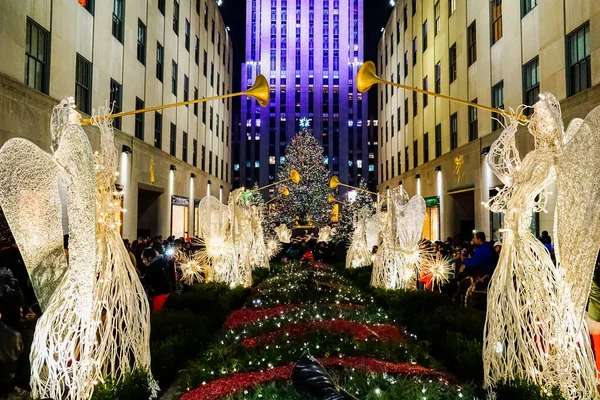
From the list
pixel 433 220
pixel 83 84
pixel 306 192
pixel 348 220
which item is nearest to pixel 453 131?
pixel 433 220

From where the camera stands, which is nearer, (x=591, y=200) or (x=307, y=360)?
(x=307, y=360)

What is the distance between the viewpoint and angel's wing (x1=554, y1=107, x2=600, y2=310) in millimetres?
3783

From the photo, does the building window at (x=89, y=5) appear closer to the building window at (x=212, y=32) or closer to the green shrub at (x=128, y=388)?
Result: the green shrub at (x=128, y=388)

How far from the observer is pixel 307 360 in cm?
304

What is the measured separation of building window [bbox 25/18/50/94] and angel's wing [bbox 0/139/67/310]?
9735 mm

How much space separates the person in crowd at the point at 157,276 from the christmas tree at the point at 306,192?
25.8m

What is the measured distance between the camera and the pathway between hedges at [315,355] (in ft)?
14.9

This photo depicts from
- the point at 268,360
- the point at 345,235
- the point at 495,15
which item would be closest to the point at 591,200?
the point at 268,360

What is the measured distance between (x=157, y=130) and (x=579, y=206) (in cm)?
Result: 2212

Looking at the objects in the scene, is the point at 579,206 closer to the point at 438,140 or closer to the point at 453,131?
the point at 453,131

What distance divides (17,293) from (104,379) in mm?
1511

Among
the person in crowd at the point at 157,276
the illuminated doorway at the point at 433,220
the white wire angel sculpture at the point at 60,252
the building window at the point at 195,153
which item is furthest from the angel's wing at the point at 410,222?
the building window at the point at 195,153

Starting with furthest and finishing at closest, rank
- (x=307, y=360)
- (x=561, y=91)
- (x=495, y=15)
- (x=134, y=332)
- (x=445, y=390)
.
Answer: (x=495, y=15), (x=561, y=91), (x=134, y=332), (x=445, y=390), (x=307, y=360)

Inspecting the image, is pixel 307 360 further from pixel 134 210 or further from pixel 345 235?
pixel 345 235
